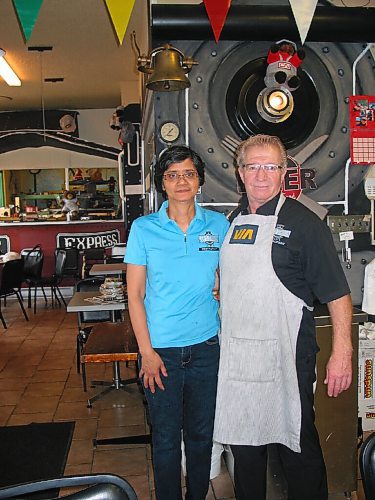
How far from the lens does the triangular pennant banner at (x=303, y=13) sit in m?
2.71

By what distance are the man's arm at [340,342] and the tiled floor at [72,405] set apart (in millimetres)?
1052

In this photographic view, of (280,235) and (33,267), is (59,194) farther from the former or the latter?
(280,235)

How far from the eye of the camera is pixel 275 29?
9.09 feet

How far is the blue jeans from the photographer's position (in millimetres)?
2094

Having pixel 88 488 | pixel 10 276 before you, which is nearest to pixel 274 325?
pixel 88 488

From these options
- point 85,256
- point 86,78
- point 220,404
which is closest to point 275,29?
point 220,404

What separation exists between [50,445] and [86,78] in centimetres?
589

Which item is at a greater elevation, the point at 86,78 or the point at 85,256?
the point at 86,78

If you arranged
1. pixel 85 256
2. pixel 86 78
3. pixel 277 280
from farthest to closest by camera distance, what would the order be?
pixel 86 78
pixel 85 256
pixel 277 280

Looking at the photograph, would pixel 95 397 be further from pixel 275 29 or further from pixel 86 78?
pixel 86 78

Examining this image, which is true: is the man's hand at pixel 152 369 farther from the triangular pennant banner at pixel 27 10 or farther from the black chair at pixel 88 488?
the triangular pennant banner at pixel 27 10

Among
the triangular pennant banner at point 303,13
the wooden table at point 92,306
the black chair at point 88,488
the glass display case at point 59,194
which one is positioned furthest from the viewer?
the glass display case at point 59,194

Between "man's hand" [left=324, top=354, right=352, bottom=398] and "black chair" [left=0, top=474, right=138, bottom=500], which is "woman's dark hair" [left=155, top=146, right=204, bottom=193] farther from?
"black chair" [left=0, top=474, right=138, bottom=500]

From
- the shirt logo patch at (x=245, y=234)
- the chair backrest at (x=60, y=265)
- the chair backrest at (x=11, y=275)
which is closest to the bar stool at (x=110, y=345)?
the shirt logo patch at (x=245, y=234)
